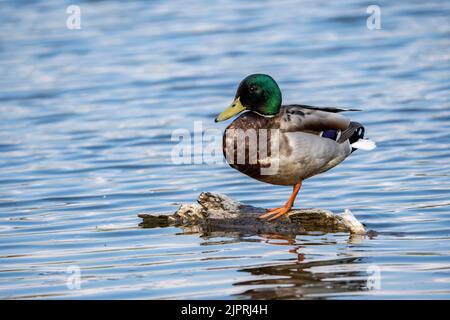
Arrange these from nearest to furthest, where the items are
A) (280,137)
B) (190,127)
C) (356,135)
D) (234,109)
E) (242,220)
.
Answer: (280,137), (242,220), (234,109), (356,135), (190,127)

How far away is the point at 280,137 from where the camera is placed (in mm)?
6906

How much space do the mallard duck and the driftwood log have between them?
0.09 m

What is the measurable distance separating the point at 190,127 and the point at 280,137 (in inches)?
182

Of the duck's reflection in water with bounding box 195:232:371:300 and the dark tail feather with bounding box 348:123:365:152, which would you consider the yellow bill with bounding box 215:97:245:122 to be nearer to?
the dark tail feather with bounding box 348:123:365:152

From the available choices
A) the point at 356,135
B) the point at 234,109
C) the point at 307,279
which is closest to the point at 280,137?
the point at 234,109

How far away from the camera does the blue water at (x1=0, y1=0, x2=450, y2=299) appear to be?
19.8 ft

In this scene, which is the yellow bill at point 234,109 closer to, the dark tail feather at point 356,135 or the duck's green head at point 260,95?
the duck's green head at point 260,95

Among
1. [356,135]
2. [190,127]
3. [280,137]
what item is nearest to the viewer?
[280,137]

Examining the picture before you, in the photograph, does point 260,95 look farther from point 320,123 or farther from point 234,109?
point 320,123

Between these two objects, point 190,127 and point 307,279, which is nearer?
point 307,279

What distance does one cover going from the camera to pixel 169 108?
12688 millimetres
